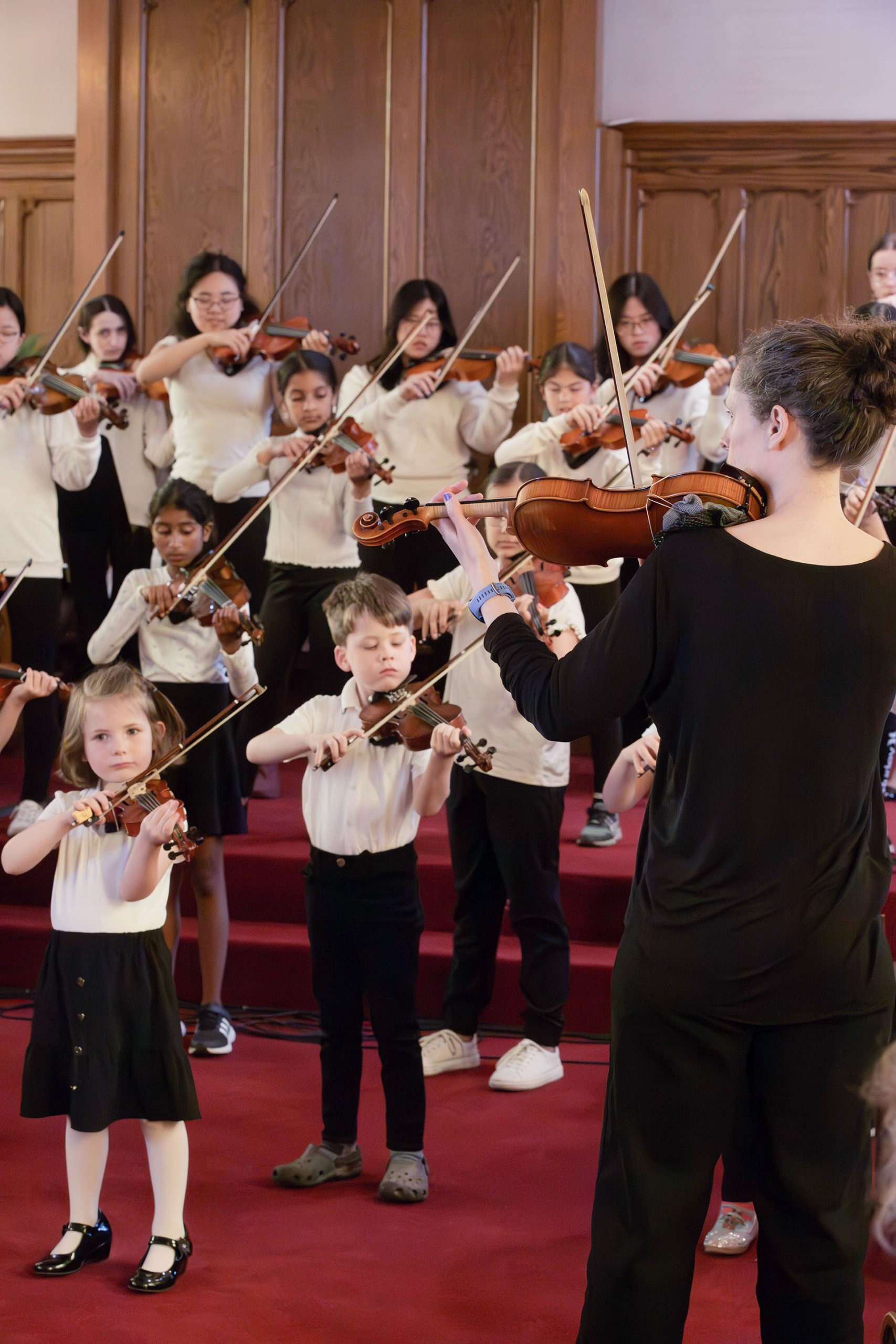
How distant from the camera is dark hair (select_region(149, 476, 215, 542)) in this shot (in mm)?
3086

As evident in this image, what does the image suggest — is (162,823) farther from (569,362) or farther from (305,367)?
(569,362)

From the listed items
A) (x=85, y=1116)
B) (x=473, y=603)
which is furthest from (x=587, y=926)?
(x=473, y=603)

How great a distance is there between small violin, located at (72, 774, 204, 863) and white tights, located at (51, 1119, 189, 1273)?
16.2 inches

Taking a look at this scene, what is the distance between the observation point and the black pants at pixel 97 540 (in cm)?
414

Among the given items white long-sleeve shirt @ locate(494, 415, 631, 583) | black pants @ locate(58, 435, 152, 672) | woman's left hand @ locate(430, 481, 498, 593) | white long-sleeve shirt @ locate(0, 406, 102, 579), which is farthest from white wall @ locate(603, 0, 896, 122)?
woman's left hand @ locate(430, 481, 498, 593)

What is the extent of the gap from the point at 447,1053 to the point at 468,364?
2.08 meters

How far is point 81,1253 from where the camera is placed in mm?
1994

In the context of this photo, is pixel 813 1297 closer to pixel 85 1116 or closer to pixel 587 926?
pixel 85 1116

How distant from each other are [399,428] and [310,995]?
1681 mm

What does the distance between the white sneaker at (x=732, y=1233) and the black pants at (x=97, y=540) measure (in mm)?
2605

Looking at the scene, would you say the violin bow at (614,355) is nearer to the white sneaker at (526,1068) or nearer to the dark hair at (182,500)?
the white sneaker at (526,1068)

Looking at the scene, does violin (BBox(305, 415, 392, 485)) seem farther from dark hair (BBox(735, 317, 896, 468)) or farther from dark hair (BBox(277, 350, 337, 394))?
dark hair (BBox(735, 317, 896, 468))

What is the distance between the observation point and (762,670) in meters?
1.25

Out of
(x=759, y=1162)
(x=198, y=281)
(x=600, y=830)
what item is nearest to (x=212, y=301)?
(x=198, y=281)
